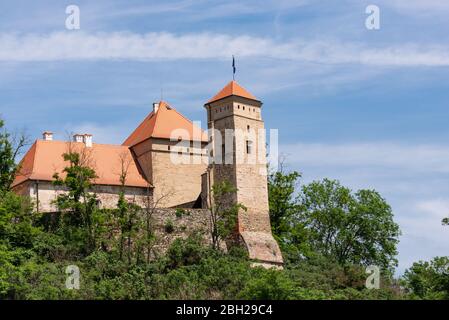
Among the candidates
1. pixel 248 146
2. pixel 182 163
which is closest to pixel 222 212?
pixel 248 146

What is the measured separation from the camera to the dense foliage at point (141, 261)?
4709 centimetres

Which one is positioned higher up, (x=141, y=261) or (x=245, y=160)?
(x=245, y=160)

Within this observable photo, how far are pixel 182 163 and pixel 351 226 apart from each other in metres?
10.7

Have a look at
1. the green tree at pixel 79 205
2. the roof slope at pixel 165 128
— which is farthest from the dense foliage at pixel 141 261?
the roof slope at pixel 165 128

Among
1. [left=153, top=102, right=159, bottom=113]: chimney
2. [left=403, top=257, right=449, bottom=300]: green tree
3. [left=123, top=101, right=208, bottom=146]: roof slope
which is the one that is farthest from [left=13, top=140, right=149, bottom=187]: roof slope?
[left=403, top=257, right=449, bottom=300]: green tree

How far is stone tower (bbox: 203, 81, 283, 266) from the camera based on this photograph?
53406 mm

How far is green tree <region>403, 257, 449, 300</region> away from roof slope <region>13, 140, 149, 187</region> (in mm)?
13615

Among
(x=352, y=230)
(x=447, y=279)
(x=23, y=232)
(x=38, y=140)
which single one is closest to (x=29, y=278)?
(x=23, y=232)

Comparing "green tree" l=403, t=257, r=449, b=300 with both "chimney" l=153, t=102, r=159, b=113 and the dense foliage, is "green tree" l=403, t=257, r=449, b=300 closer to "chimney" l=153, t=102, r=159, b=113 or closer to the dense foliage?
the dense foliage

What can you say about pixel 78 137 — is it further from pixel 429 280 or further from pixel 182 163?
pixel 429 280

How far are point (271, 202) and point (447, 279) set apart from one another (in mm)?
14090

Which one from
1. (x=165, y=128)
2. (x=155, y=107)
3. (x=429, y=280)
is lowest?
(x=429, y=280)

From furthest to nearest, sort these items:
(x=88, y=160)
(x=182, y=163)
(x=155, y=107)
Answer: (x=155, y=107) < (x=182, y=163) < (x=88, y=160)

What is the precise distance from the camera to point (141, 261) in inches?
2040
